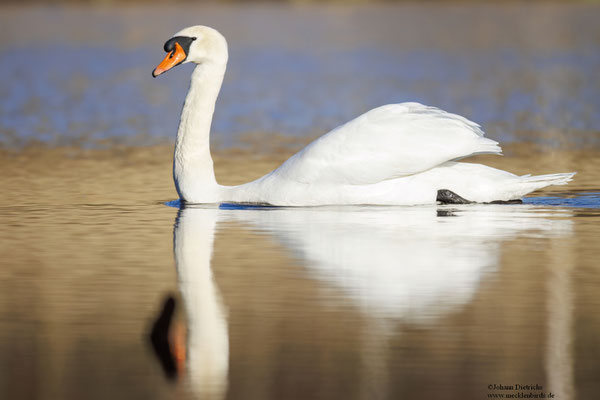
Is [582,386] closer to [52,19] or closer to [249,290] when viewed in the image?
[249,290]

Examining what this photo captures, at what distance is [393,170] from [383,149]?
0.22 metres

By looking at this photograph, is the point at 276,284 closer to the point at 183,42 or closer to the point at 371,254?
the point at 371,254

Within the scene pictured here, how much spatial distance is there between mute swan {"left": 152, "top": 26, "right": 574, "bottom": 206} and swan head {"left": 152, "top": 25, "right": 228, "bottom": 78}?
0.36 metres

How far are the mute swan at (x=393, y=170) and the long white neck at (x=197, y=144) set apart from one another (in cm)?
11

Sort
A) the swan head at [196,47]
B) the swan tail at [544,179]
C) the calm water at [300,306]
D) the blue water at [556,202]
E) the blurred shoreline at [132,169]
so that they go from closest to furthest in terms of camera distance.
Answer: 1. the calm water at [300,306]
2. the swan tail at [544,179]
3. the blue water at [556,202]
4. the swan head at [196,47]
5. the blurred shoreline at [132,169]

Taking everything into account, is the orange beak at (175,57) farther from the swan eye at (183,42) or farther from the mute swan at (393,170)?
the mute swan at (393,170)

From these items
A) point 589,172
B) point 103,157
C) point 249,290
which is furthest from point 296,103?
point 249,290

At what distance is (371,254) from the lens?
9.15 meters

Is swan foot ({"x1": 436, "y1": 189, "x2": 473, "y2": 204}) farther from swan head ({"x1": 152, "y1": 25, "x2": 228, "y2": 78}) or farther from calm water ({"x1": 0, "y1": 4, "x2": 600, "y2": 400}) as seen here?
swan head ({"x1": 152, "y1": 25, "x2": 228, "y2": 78})

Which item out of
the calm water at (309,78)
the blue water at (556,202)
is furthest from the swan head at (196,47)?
the calm water at (309,78)

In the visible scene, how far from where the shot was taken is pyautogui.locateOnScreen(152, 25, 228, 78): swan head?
1233 cm

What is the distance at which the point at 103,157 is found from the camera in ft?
54.2

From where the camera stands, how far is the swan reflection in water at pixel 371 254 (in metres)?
7.11

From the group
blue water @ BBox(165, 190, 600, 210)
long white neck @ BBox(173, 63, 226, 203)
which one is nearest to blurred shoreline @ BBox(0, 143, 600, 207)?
blue water @ BBox(165, 190, 600, 210)
